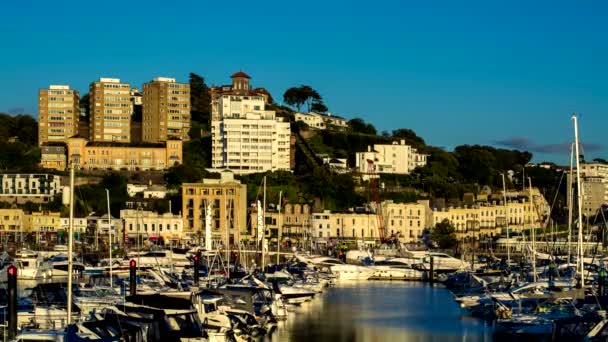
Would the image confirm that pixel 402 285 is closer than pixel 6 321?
No

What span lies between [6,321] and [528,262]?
39.8m

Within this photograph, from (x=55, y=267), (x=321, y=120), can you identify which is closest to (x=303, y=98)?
(x=321, y=120)

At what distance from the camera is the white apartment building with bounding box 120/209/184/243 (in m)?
90.4

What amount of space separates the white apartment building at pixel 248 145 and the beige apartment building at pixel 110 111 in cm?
1162

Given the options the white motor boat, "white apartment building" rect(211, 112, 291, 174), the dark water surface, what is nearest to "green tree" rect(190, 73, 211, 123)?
"white apartment building" rect(211, 112, 291, 174)

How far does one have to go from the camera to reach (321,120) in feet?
419

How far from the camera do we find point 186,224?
92.8 metres

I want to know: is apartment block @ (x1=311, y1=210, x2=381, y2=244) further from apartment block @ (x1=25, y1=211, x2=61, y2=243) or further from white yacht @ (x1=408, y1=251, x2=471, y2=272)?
apartment block @ (x1=25, y1=211, x2=61, y2=243)

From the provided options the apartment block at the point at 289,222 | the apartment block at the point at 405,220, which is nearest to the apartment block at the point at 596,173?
the apartment block at the point at 405,220

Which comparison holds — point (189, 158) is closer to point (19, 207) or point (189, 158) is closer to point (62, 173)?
point (62, 173)

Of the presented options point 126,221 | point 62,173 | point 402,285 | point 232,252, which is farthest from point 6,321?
point 62,173

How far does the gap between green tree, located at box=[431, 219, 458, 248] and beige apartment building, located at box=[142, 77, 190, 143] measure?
1261 inches

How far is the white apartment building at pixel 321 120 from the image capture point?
125 m

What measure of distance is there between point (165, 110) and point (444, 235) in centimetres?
3589
